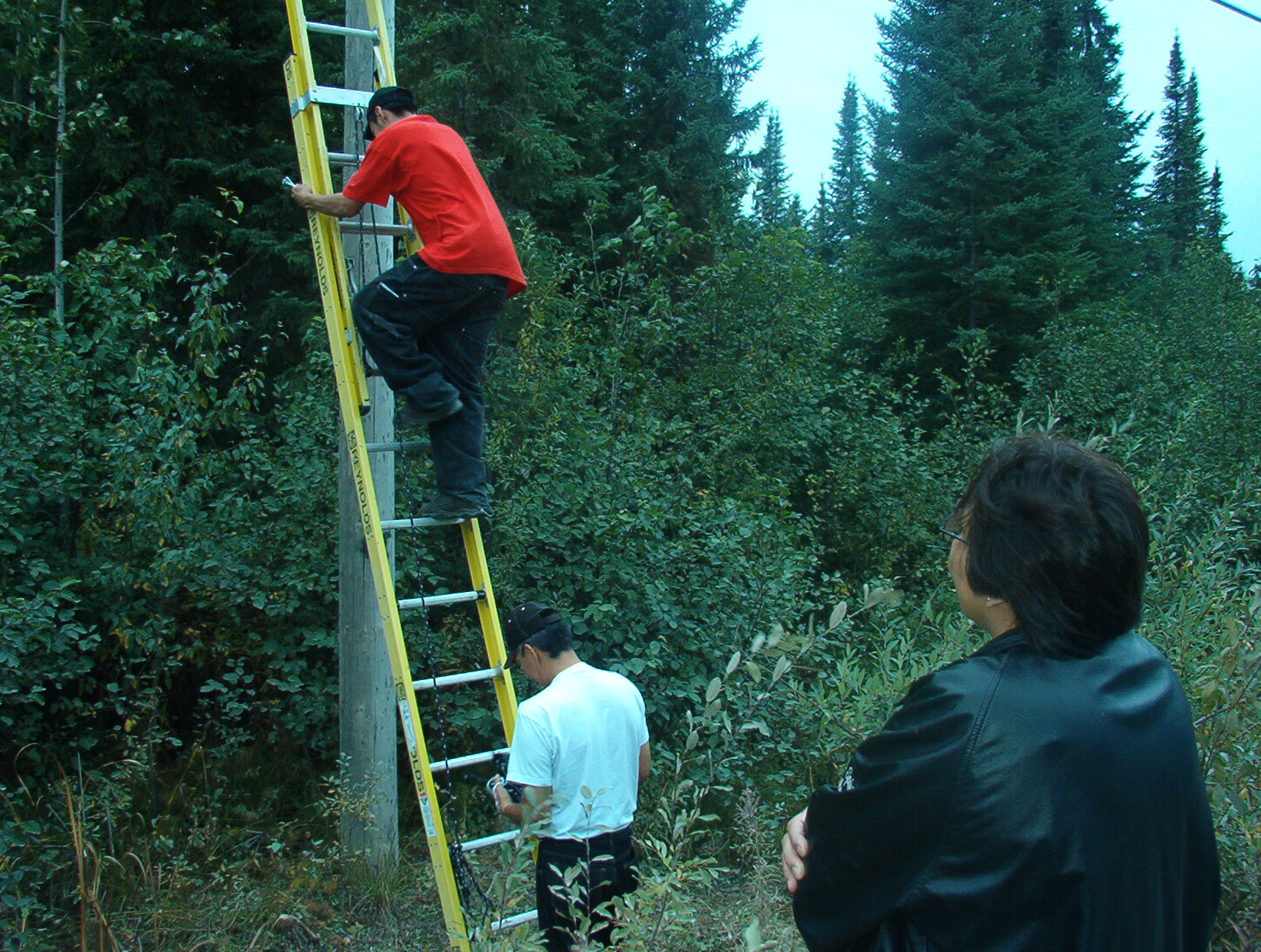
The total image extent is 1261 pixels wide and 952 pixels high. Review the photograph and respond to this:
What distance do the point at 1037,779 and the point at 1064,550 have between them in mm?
337

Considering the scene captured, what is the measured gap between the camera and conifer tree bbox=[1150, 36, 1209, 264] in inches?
1212

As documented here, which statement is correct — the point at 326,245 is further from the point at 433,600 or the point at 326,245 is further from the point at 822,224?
the point at 822,224

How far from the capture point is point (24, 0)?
26.5 feet

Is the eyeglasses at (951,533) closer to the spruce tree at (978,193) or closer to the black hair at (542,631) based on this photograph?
the black hair at (542,631)

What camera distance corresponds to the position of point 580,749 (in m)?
3.36

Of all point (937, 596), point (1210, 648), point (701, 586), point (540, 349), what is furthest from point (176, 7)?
point (1210, 648)

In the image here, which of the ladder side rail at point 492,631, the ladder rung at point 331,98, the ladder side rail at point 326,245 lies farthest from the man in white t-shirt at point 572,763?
the ladder rung at point 331,98

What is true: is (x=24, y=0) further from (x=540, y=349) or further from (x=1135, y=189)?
(x=1135, y=189)

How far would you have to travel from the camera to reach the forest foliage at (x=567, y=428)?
A: 4.76 meters

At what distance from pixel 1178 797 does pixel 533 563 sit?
15.9 feet

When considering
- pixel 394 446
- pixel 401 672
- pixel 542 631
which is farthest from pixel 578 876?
pixel 394 446

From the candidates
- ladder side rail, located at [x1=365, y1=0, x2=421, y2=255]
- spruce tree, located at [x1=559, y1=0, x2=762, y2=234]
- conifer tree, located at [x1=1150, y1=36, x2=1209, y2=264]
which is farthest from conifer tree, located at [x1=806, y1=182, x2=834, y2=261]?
ladder side rail, located at [x1=365, y1=0, x2=421, y2=255]

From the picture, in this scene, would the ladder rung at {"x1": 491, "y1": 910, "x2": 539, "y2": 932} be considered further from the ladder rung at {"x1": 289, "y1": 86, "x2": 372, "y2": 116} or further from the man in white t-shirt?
the ladder rung at {"x1": 289, "y1": 86, "x2": 372, "y2": 116}

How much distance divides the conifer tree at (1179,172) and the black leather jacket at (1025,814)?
30.9 metres
